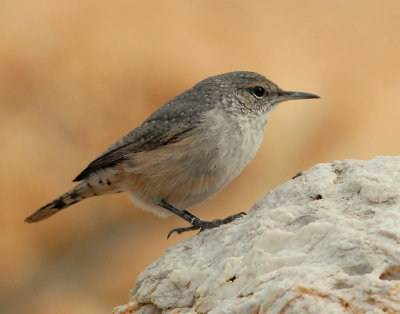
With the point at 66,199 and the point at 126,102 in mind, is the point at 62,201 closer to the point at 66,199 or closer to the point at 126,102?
the point at 66,199

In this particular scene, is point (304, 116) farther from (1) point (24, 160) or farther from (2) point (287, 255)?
(2) point (287, 255)

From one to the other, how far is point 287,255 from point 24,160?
234 inches

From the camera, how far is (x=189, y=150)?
5.25 meters

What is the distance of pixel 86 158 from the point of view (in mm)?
8680

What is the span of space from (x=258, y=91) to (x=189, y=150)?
3.12 ft

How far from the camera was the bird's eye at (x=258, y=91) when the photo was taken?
577 centimetres

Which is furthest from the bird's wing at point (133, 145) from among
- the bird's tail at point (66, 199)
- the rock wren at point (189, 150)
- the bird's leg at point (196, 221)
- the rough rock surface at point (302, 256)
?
the rough rock surface at point (302, 256)

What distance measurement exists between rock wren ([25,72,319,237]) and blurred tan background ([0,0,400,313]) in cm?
267

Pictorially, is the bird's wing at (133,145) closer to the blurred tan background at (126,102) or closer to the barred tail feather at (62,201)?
the barred tail feather at (62,201)

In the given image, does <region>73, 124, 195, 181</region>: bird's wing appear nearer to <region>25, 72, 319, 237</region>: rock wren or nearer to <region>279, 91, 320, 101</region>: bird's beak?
<region>25, 72, 319, 237</region>: rock wren

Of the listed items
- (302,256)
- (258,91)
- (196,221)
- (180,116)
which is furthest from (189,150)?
(302,256)

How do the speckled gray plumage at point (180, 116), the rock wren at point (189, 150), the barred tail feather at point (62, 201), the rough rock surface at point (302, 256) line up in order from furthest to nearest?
the barred tail feather at point (62, 201) < the speckled gray plumage at point (180, 116) < the rock wren at point (189, 150) < the rough rock surface at point (302, 256)

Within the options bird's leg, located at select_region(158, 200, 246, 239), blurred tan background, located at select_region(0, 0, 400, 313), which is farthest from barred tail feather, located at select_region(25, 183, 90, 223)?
blurred tan background, located at select_region(0, 0, 400, 313)

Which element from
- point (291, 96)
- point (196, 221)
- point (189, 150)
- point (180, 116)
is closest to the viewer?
point (196, 221)
